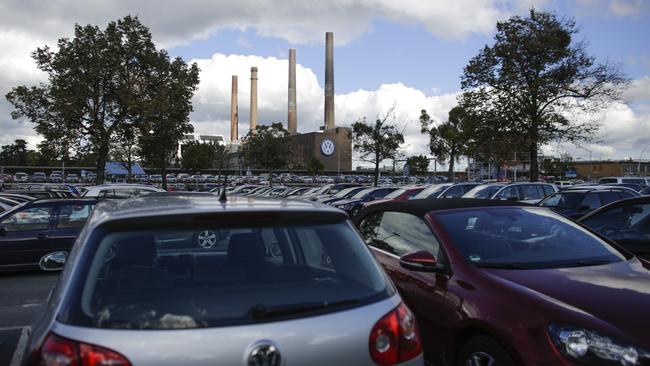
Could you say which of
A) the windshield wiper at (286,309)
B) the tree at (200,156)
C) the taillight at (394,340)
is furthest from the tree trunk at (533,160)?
the tree at (200,156)

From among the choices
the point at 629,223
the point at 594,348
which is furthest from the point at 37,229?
the point at 594,348

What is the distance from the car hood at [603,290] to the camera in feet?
10.4

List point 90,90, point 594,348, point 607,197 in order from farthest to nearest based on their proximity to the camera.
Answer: point 90,90 < point 607,197 < point 594,348

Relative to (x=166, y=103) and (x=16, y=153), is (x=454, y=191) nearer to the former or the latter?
(x=166, y=103)

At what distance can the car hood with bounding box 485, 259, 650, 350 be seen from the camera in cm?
316

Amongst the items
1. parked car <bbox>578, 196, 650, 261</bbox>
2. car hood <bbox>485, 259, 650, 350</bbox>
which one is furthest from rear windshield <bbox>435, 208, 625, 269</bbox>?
parked car <bbox>578, 196, 650, 261</bbox>

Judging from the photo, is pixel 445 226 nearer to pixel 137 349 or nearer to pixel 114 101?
pixel 137 349

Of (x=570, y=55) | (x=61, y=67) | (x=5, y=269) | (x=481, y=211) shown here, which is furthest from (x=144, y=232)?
(x=570, y=55)

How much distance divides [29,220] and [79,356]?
33.2 ft

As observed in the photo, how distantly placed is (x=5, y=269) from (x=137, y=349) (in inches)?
396

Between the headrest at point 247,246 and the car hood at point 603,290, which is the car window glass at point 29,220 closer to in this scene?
the headrest at point 247,246

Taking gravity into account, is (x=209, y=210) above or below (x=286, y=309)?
above

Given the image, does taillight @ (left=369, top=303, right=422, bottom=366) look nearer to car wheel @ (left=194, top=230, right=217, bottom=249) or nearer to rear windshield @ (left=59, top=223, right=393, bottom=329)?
rear windshield @ (left=59, top=223, right=393, bottom=329)

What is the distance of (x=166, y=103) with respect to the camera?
2761 centimetres
